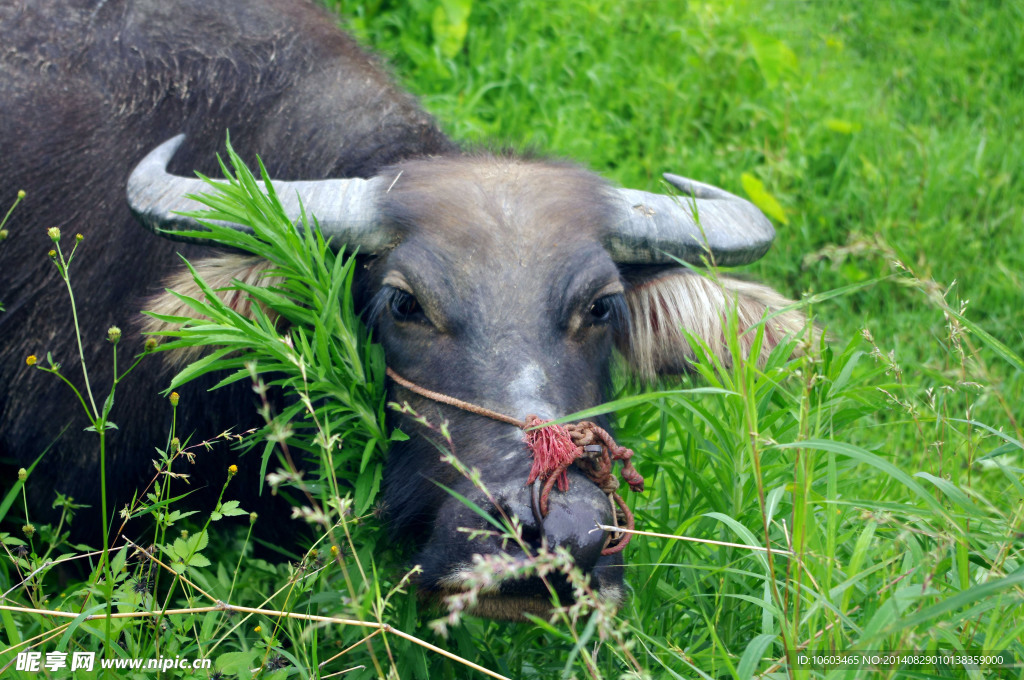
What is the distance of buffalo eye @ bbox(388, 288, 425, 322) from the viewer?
8.95 feet

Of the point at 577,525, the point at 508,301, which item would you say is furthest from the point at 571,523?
the point at 508,301

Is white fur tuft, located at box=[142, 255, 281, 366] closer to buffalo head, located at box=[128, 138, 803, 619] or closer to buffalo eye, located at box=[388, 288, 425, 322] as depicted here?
buffalo head, located at box=[128, 138, 803, 619]

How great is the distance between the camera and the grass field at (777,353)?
2.24m

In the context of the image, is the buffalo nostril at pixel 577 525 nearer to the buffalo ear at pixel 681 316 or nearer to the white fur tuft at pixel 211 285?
the buffalo ear at pixel 681 316

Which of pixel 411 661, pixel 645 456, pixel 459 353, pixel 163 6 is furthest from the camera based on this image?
pixel 163 6

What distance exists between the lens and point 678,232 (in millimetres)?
3031

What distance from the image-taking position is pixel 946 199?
18.4 feet

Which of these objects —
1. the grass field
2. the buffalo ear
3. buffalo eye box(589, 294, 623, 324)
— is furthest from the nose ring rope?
the buffalo ear

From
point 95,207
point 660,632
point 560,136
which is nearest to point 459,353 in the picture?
point 660,632

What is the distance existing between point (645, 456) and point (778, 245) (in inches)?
115

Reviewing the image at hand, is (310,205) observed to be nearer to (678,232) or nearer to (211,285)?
(211,285)

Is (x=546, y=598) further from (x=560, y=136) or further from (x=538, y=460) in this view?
(x=560, y=136)

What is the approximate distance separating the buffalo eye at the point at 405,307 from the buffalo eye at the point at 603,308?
0.53 metres

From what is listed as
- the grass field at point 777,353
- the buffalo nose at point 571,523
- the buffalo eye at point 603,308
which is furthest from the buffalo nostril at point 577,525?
the buffalo eye at point 603,308
